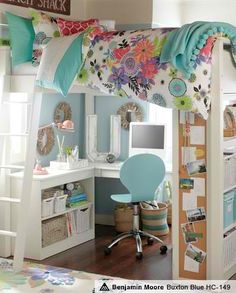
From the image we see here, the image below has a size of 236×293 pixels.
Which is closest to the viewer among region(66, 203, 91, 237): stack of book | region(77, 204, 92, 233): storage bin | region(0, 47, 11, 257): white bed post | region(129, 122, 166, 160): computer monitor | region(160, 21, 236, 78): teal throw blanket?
region(160, 21, 236, 78): teal throw blanket

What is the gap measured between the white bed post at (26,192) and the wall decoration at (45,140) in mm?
881

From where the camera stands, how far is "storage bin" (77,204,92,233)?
5699 millimetres

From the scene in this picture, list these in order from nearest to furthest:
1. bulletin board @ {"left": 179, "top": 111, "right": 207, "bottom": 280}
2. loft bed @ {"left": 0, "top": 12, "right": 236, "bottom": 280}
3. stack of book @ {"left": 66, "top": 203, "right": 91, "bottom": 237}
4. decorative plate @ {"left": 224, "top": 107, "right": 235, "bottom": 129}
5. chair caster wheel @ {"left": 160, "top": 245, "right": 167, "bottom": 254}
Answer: loft bed @ {"left": 0, "top": 12, "right": 236, "bottom": 280} → bulletin board @ {"left": 179, "top": 111, "right": 207, "bottom": 280} → decorative plate @ {"left": 224, "top": 107, "right": 235, "bottom": 129} → chair caster wheel @ {"left": 160, "top": 245, "right": 167, "bottom": 254} → stack of book @ {"left": 66, "top": 203, "right": 91, "bottom": 237}

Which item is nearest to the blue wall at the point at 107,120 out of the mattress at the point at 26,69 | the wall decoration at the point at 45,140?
the wall decoration at the point at 45,140

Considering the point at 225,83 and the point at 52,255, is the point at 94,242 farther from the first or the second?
the point at 225,83

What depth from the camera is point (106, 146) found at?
6508 mm

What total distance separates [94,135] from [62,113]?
0.53 meters

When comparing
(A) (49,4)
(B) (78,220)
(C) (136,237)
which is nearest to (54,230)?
(B) (78,220)

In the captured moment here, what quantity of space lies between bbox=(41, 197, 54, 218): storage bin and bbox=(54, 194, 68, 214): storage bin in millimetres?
53

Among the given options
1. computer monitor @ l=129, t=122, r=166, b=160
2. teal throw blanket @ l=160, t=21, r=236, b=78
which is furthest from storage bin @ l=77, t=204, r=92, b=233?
teal throw blanket @ l=160, t=21, r=236, b=78

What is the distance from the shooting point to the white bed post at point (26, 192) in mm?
4742

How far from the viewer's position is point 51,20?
5047 millimetres

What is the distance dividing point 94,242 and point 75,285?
1.32m

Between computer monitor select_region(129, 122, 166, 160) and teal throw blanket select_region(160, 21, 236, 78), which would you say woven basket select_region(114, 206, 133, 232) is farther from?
teal throw blanket select_region(160, 21, 236, 78)
